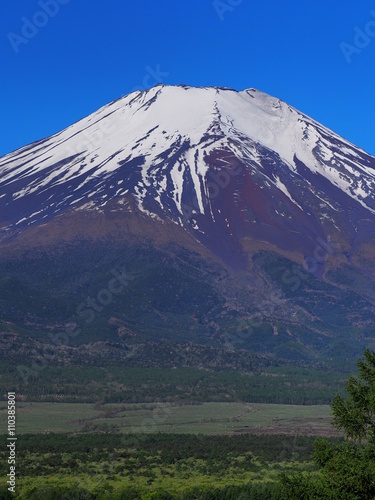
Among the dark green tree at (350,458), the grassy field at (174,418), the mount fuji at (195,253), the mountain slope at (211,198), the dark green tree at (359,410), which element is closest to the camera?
the dark green tree at (350,458)

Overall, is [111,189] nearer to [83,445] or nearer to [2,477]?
[83,445]

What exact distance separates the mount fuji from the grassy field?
87.1 feet

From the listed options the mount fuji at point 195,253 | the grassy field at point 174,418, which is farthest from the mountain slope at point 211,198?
the grassy field at point 174,418

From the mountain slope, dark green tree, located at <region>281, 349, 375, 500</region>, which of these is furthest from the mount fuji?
dark green tree, located at <region>281, 349, 375, 500</region>

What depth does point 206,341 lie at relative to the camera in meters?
133

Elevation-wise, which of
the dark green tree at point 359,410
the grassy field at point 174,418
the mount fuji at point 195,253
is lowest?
the grassy field at point 174,418

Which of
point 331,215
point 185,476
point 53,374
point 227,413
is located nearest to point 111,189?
point 331,215

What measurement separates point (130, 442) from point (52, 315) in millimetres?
63778

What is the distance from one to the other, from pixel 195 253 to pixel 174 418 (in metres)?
79.5

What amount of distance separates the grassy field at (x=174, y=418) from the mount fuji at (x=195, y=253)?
26540 mm

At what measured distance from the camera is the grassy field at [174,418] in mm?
75688

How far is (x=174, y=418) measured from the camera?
83812mm

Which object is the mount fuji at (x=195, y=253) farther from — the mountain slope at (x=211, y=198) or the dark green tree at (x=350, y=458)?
the dark green tree at (x=350, y=458)

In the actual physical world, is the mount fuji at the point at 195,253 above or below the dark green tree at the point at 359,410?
above
